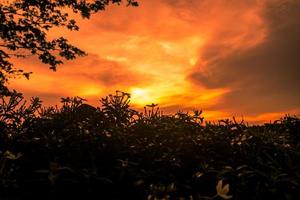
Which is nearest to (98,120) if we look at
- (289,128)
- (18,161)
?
(18,161)

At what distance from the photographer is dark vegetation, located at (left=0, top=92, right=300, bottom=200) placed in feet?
10.7

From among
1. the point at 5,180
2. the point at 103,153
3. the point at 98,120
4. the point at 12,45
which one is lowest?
the point at 5,180

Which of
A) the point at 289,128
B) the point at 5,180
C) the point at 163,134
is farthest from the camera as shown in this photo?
the point at 289,128

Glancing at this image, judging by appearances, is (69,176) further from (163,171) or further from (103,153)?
(163,171)

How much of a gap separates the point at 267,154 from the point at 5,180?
7.11 feet

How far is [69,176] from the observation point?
3.29 meters

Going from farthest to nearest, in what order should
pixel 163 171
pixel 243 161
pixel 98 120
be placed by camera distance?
pixel 98 120 < pixel 243 161 < pixel 163 171

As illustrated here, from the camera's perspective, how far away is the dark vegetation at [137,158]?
325cm

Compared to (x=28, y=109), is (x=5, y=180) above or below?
below

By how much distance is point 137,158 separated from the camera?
3686 millimetres

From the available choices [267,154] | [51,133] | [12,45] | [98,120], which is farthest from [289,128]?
[12,45]

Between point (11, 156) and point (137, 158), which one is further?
point (137, 158)

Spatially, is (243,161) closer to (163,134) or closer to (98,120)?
(163,134)

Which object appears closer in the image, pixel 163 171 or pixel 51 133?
pixel 163 171
